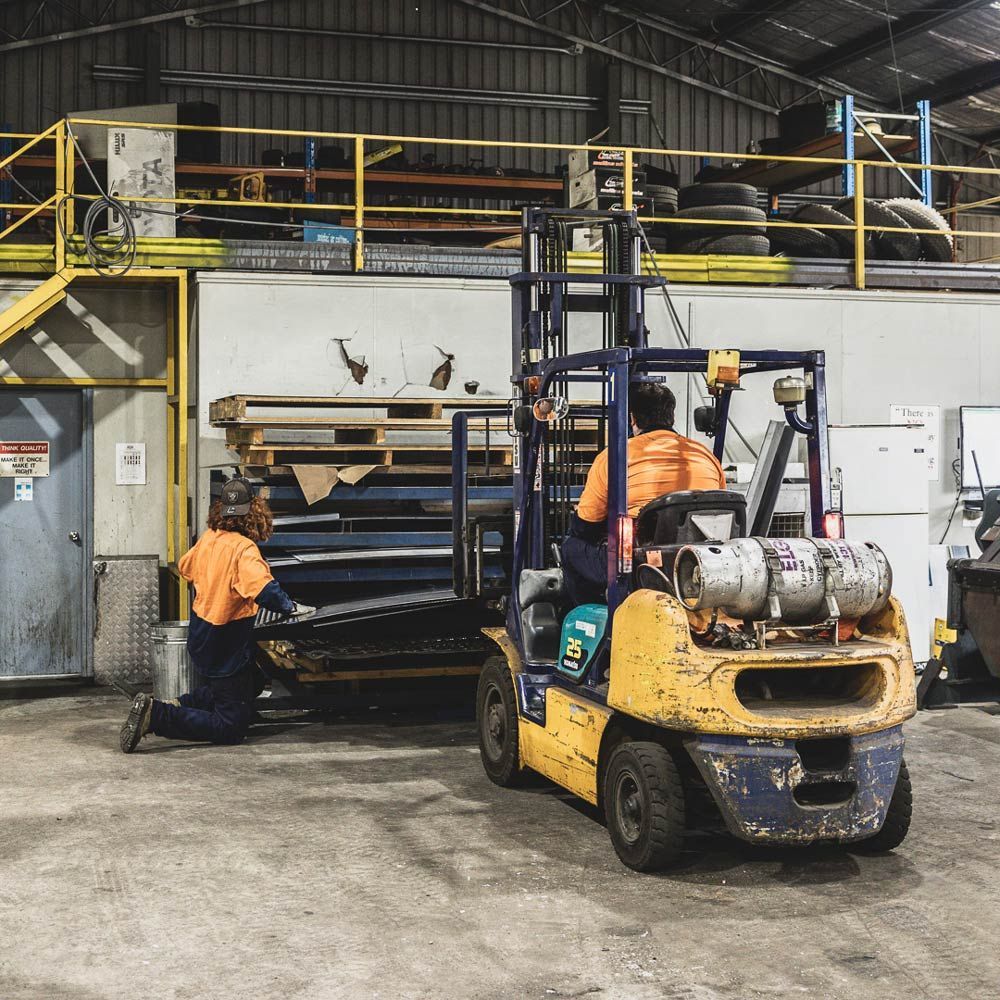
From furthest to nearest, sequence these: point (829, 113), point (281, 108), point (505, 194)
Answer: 1. point (281, 108)
2. point (505, 194)
3. point (829, 113)

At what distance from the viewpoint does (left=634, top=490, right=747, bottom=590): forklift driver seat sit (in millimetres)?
5480

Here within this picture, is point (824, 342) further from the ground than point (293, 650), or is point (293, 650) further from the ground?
point (824, 342)

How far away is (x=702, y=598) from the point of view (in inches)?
201

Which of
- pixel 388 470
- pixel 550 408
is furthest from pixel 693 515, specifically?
pixel 388 470

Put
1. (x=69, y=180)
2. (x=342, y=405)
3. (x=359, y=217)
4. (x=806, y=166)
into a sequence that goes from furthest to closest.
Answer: (x=806, y=166)
(x=359, y=217)
(x=69, y=180)
(x=342, y=405)

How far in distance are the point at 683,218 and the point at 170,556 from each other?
504cm

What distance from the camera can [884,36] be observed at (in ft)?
64.2

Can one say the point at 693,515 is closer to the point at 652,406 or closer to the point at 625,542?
the point at 625,542

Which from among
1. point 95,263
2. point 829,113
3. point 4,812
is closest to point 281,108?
point 829,113

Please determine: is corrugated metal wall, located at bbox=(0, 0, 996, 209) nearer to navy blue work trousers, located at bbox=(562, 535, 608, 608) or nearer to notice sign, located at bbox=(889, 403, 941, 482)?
notice sign, located at bbox=(889, 403, 941, 482)

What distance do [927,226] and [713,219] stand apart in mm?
2309

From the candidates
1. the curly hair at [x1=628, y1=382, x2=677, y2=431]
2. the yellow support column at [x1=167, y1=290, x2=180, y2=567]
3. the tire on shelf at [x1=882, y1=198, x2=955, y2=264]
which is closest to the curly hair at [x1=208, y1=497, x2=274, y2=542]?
the yellow support column at [x1=167, y1=290, x2=180, y2=567]

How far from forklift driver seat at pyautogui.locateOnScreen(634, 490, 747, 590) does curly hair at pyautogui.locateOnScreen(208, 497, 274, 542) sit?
2.99 meters

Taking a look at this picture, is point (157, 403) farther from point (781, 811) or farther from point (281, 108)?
point (281, 108)
